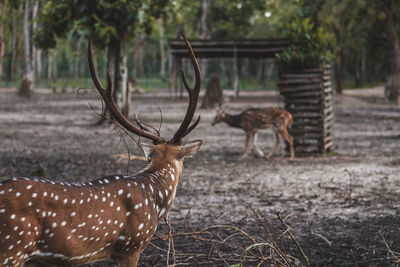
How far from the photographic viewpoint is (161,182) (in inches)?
156

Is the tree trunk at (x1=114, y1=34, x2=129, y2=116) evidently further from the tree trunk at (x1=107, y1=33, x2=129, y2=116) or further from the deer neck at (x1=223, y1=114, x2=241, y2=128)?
the deer neck at (x1=223, y1=114, x2=241, y2=128)

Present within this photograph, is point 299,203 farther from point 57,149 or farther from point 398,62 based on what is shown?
point 398,62

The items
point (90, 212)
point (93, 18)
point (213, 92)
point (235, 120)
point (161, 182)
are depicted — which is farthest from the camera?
point (213, 92)

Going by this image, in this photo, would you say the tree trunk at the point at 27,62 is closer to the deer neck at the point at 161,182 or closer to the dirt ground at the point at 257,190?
the dirt ground at the point at 257,190

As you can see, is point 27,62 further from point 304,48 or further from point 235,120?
point 304,48

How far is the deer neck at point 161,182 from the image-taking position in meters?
3.88

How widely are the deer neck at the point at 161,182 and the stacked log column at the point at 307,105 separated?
326 inches

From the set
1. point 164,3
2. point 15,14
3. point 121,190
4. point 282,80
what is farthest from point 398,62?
point 15,14

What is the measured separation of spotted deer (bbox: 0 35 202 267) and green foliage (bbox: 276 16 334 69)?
813 cm

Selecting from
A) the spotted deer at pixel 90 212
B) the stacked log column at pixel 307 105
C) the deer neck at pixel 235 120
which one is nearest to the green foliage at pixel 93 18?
the deer neck at pixel 235 120

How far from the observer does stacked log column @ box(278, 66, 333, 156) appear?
11938mm

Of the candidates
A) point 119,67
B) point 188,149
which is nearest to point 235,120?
point 119,67

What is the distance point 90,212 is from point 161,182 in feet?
2.30

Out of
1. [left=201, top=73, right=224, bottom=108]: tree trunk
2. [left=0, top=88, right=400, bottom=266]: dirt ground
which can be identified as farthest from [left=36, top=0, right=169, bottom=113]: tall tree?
[left=201, top=73, right=224, bottom=108]: tree trunk
